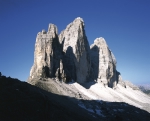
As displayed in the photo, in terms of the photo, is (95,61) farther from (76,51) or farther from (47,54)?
(47,54)

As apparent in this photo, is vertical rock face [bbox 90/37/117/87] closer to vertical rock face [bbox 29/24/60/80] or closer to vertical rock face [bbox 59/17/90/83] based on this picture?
vertical rock face [bbox 59/17/90/83]

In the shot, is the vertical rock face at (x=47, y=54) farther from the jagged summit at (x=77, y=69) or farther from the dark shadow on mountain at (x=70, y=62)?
the dark shadow on mountain at (x=70, y=62)

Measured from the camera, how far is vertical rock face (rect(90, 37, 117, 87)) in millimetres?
122375

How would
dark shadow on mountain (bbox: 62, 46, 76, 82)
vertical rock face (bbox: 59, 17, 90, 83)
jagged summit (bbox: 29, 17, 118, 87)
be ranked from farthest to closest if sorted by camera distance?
vertical rock face (bbox: 59, 17, 90, 83) < dark shadow on mountain (bbox: 62, 46, 76, 82) < jagged summit (bbox: 29, 17, 118, 87)

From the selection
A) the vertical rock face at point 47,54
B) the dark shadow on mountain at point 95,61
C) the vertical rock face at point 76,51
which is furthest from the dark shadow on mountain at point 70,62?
the dark shadow on mountain at point 95,61

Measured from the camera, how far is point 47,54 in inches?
3275

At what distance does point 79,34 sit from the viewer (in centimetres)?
10981

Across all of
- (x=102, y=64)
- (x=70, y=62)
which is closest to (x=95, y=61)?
(x=102, y=64)

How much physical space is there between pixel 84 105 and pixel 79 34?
170 ft

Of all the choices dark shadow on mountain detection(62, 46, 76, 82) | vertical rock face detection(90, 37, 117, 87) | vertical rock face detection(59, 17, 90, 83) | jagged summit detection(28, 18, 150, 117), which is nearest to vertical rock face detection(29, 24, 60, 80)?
jagged summit detection(28, 18, 150, 117)

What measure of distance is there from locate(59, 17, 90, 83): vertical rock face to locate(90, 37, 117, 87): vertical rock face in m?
11.3

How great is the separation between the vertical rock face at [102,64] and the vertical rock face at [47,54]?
38521 mm

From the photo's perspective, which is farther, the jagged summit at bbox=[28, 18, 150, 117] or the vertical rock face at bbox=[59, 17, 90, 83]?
the vertical rock face at bbox=[59, 17, 90, 83]

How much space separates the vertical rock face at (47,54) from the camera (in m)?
79.6
